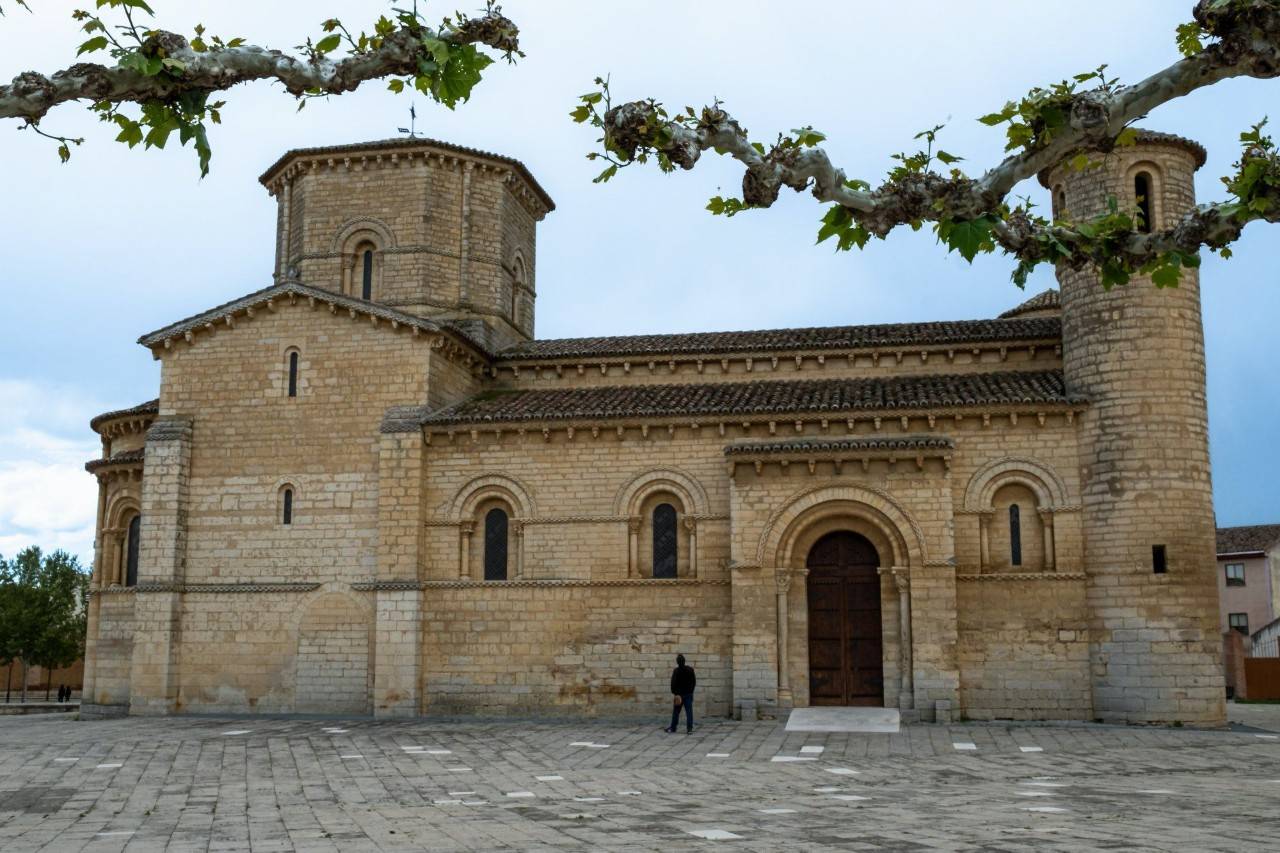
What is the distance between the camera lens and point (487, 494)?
25.9 m

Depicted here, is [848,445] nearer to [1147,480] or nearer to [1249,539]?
[1147,480]

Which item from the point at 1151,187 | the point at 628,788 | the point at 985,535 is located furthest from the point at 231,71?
the point at 1151,187

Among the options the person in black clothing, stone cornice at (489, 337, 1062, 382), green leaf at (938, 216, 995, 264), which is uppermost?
stone cornice at (489, 337, 1062, 382)

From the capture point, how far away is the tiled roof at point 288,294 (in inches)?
1028

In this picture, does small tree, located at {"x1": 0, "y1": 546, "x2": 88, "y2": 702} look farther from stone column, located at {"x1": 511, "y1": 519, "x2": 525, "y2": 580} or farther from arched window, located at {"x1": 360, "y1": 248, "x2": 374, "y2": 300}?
stone column, located at {"x1": 511, "y1": 519, "x2": 525, "y2": 580}

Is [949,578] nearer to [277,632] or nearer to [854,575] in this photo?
[854,575]

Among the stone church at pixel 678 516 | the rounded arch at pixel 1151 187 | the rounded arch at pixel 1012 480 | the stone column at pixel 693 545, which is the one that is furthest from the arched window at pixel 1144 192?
the stone column at pixel 693 545

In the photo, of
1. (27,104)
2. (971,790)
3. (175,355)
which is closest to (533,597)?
(175,355)

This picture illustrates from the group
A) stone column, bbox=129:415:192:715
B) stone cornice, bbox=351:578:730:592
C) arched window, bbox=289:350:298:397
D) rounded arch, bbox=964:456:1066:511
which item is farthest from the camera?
arched window, bbox=289:350:298:397

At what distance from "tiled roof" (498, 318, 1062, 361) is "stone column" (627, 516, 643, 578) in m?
4.76

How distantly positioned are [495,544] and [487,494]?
112cm

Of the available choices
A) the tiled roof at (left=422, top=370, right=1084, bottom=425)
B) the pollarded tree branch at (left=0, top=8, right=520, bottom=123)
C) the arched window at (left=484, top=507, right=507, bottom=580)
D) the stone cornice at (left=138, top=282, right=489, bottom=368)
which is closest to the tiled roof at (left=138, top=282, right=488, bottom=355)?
the stone cornice at (left=138, top=282, right=489, bottom=368)

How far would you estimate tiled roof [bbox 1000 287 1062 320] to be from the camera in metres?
30.3

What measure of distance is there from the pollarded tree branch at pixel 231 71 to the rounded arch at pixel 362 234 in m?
23.9
